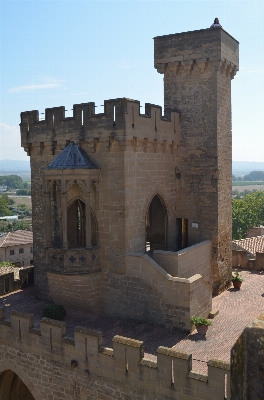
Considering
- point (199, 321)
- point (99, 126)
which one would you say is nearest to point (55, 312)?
point (199, 321)

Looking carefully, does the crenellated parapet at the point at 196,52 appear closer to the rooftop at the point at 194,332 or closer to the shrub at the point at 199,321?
the rooftop at the point at 194,332

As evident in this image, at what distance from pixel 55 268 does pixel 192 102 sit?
385 inches

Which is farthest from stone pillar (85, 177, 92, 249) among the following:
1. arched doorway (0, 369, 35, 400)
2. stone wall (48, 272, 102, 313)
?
arched doorway (0, 369, 35, 400)

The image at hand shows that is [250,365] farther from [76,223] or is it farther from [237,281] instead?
[237,281]

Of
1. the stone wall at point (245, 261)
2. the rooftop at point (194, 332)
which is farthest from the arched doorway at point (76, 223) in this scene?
the stone wall at point (245, 261)

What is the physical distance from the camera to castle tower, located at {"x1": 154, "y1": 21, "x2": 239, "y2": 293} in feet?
62.5

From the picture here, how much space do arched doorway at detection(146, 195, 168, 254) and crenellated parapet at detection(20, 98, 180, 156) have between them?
10.8 feet

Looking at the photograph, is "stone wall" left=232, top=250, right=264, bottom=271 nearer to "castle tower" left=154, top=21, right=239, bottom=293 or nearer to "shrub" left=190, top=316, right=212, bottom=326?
"castle tower" left=154, top=21, right=239, bottom=293

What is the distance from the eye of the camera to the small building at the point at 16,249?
205 feet

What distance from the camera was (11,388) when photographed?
16.8 meters

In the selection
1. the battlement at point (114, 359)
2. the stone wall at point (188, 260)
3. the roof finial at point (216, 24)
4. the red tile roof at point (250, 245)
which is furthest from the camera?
the red tile roof at point (250, 245)

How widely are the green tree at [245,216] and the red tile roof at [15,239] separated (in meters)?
31.9

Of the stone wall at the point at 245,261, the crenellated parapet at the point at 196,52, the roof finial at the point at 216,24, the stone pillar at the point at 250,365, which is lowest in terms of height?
the stone wall at the point at 245,261

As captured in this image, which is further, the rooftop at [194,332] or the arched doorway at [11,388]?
the arched doorway at [11,388]
